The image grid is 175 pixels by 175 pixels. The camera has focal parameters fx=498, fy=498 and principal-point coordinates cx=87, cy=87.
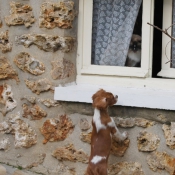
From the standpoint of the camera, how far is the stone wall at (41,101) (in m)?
4.02

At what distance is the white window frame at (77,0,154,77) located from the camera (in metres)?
3.95

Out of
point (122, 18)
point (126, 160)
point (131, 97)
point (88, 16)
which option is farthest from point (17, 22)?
point (126, 160)

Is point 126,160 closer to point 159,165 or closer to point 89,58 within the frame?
point 159,165

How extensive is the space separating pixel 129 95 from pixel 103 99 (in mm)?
254

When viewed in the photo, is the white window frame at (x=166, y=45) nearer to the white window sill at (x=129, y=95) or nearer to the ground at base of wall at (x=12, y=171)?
the white window sill at (x=129, y=95)

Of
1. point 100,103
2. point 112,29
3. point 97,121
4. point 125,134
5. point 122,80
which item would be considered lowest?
point 125,134

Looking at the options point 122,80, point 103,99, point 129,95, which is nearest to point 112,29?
point 122,80

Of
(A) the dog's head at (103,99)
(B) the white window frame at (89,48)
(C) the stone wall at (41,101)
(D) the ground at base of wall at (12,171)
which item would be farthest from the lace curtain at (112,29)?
(D) the ground at base of wall at (12,171)

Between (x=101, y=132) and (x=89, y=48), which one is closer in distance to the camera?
(x=101, y=132)

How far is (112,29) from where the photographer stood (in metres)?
4.10

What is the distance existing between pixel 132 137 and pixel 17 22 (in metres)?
1.35

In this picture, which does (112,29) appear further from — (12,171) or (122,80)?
(12,171)

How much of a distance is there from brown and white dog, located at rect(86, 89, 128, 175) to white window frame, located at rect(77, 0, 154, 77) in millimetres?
413

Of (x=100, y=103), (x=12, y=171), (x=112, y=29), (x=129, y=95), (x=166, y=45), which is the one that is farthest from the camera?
(x=12, y=171)
